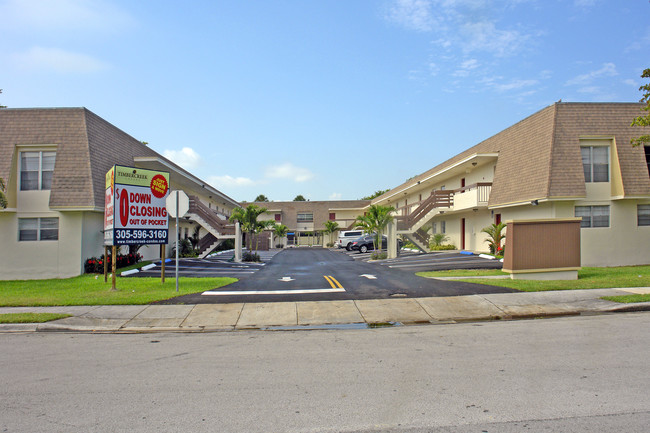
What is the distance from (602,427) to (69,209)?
1976 cm

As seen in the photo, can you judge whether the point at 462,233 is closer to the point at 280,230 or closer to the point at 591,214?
the point at 591,214

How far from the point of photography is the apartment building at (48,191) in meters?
18.6

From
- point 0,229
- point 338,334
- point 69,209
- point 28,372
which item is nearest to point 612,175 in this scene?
point 338,334

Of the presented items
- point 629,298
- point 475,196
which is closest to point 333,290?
point 629,298

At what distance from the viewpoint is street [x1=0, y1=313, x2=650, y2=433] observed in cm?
434

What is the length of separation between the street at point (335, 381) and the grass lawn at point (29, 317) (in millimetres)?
1174

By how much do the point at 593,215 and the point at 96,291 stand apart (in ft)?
69.4

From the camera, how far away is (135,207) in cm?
1433

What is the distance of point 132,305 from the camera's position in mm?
11156

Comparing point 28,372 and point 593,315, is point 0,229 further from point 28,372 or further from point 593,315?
point 593,315

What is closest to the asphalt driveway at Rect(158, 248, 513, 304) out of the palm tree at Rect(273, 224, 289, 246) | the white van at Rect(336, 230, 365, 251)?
the white van at Rect(336, 230, 365, 251)

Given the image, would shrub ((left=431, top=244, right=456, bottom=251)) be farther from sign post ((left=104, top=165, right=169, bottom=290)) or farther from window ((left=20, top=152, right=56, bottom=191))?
window ((left=20, top=152, right=56, bottom=191))

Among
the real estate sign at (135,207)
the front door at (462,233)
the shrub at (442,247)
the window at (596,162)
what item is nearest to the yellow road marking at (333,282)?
the real estate sign at (135,207)

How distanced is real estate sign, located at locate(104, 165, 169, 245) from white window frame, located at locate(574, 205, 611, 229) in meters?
18.3
